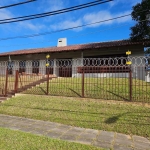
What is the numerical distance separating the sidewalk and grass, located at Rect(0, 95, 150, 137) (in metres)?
0.29

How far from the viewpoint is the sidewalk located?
334cm

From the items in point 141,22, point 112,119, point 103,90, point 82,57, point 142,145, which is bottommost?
Result: point 142,145

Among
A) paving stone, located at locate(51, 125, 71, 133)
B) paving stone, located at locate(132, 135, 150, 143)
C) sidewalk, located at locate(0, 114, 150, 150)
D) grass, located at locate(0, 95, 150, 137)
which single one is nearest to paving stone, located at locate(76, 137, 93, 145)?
sidewalk, located at locate(0, 114, 150, 150)

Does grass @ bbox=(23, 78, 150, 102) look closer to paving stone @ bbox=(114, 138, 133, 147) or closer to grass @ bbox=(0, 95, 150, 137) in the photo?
grass @ bbox=(0, 95, 150, 137)

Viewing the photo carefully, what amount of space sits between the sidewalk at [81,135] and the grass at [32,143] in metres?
0.28

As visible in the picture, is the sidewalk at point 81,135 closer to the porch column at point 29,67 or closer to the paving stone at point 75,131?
the paving stone at point 75,131

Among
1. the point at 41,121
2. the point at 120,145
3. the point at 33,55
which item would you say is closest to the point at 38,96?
the point at 41,121

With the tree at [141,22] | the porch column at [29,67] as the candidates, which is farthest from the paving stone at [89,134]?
the porch column at [29,67]

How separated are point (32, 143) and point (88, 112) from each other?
7.95ft

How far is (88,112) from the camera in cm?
525

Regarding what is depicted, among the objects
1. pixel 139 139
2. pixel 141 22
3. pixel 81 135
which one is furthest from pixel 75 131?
pixel 141 22

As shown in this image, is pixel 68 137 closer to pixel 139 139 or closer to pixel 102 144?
pixel 102 144

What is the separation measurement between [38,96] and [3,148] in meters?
4.32

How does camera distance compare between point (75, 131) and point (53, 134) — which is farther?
point (75, 131)
